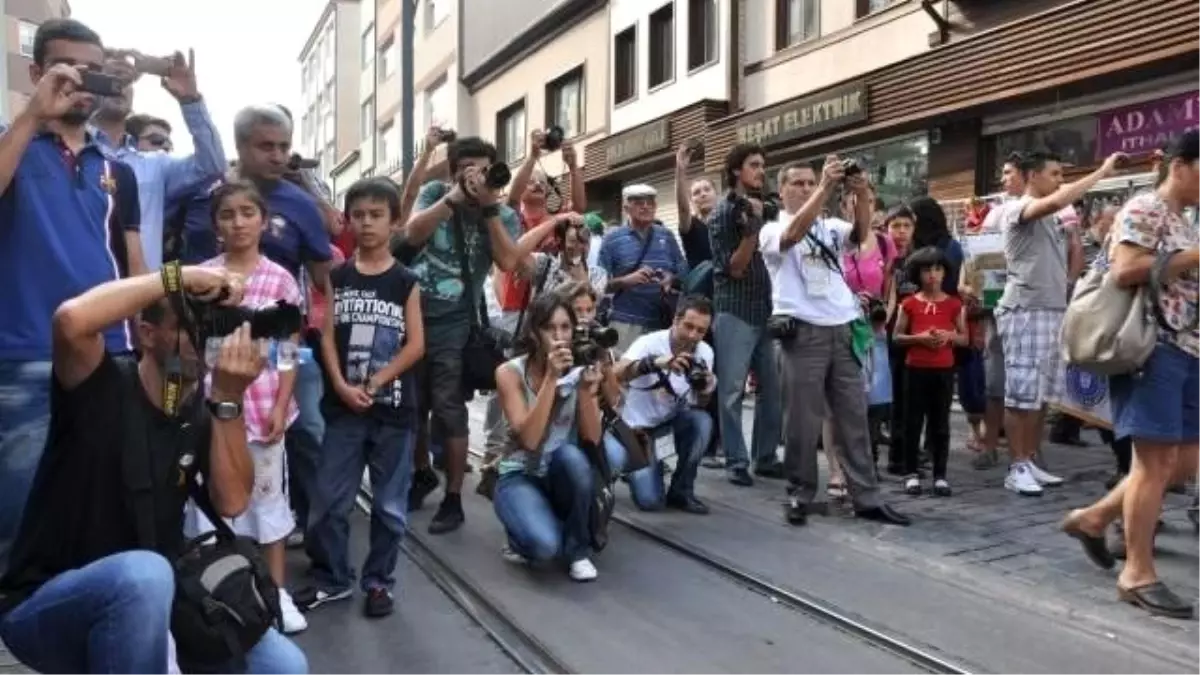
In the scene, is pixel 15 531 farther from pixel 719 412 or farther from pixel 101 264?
pixel 719 412

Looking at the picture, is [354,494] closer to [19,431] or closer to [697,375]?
[19,431]

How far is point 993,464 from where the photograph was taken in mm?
7457

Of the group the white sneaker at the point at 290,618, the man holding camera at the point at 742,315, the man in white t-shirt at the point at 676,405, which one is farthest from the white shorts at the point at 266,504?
the man holding camera at the point at 742,315

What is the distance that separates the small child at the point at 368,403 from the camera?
175 inches

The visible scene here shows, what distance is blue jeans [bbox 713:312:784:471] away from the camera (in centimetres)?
695

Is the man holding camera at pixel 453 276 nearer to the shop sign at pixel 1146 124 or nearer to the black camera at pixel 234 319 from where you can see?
the black camera at pixel 234 319

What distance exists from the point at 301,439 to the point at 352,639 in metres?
1.01

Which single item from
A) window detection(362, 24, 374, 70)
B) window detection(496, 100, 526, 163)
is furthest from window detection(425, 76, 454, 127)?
window detection(362, 24, 374, 70)

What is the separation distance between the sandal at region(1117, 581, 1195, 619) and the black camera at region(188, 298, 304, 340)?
3.50 metres

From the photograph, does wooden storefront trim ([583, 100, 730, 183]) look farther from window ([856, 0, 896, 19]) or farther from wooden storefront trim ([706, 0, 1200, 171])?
wooden storefront trim ([706, 0, 1200, 171])

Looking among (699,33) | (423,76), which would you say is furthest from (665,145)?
(423,76)

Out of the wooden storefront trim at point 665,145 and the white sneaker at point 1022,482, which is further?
the wooden storefront trim at point 665,145

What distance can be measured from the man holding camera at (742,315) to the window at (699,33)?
11.7 meters

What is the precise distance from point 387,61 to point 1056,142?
34.5 m
